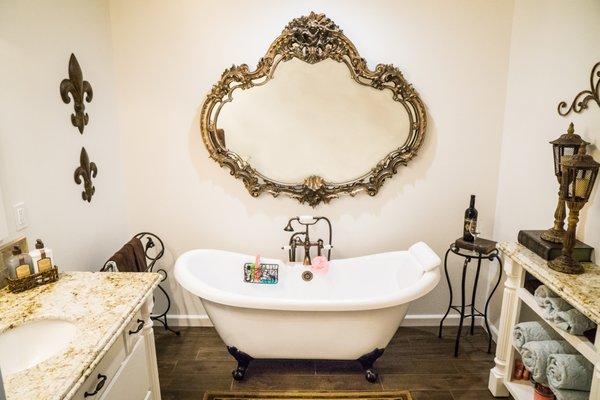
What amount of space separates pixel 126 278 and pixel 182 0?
6.04ft

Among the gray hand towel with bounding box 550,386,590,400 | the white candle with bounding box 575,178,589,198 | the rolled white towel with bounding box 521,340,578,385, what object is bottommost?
the gray hand towel with bounding box 550,386,590,400

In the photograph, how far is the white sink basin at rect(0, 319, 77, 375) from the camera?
1.36 m

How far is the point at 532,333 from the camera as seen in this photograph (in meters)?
1.96

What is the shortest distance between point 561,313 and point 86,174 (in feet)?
8.30

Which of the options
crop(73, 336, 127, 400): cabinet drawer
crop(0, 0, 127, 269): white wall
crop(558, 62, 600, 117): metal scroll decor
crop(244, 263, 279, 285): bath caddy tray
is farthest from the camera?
crop(244, 263, 279, 285): bath caddy tray

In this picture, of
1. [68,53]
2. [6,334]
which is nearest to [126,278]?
[6,334]

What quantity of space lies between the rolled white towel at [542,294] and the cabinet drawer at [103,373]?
6.03ft

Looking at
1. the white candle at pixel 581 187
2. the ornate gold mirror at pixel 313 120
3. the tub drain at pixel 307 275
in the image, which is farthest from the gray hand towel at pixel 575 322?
the tub drain at pixel 307 275

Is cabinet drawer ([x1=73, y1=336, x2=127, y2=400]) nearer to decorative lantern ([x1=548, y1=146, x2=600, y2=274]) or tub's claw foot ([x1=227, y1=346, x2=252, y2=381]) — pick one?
tub's claw foot ([x1=227, y1=346, x2=252, y2=381])

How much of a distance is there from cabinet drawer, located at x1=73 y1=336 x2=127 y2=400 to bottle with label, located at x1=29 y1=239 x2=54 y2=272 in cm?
55

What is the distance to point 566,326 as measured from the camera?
1656 millimetres

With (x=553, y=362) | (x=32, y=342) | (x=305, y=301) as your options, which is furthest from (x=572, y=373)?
(x=32, y=342)

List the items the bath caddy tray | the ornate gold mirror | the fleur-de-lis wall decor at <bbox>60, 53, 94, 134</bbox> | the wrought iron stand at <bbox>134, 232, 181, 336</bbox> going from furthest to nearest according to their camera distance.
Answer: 1. the wrought iron stand at <bbox>134, 232, 181, 336</bbox>
2. the bath caddy tray
3. the ornate gold mirror
4. the fleur-de-lis wall decor at <bbox>60, 53, 94, 134</bbox>

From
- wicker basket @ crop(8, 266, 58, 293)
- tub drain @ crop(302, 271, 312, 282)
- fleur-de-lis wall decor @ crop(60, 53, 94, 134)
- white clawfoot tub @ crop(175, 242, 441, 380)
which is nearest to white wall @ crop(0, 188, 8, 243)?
wicker basket @ crop(8, 266, 58, 293)
